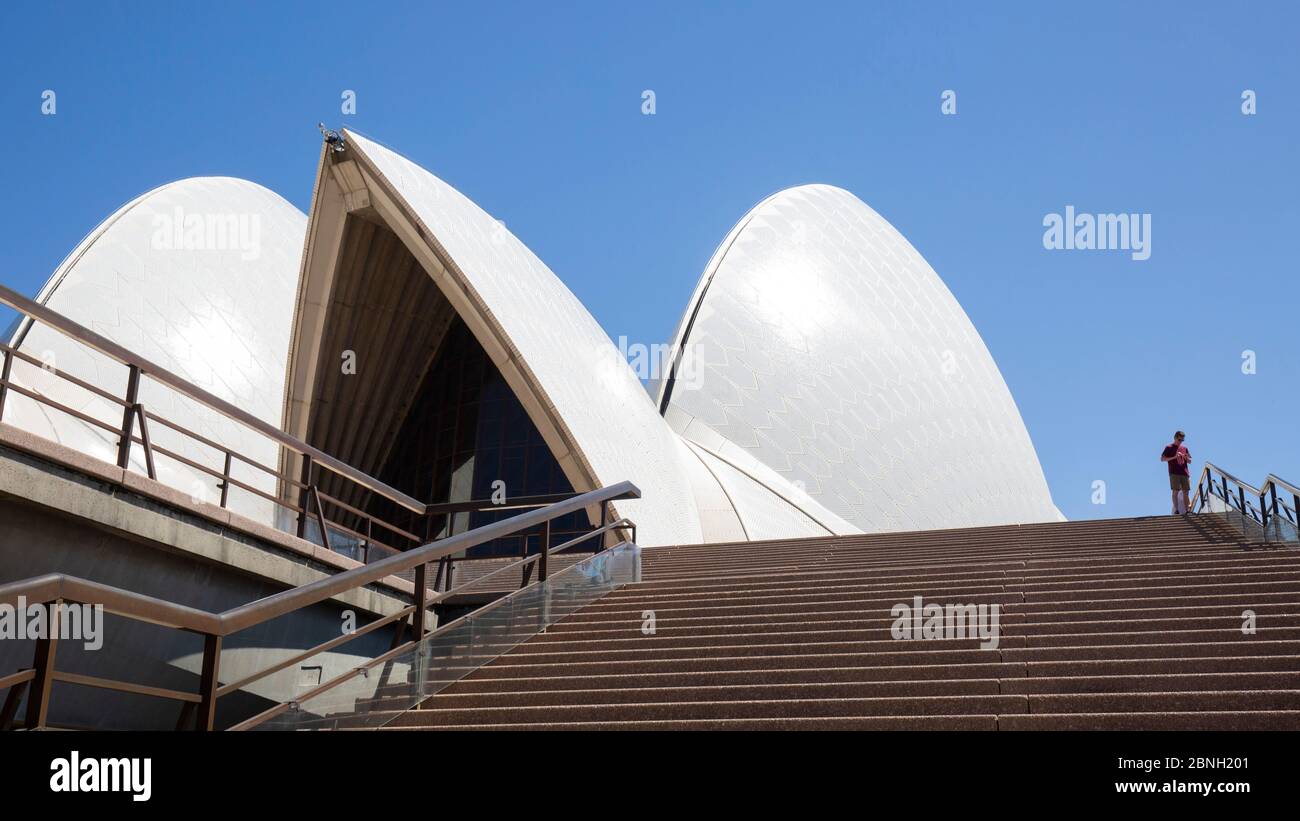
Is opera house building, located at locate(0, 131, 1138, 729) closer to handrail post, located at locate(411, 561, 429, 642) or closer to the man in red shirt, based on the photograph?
handrail post, located at locate(411, 561, 429, 642)

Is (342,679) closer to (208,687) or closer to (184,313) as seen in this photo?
(208,687)

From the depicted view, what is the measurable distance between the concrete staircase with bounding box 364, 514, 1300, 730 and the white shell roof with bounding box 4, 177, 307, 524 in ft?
39.8

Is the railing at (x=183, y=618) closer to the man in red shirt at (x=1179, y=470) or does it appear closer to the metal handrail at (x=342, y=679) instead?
the metal handrail at (x=342, y=679)

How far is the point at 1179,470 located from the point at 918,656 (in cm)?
802

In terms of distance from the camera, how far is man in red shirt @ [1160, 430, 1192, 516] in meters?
11.7

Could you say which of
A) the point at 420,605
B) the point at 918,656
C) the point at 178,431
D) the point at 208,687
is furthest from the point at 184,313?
the point at 208,687

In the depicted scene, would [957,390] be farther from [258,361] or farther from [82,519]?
[82,519]

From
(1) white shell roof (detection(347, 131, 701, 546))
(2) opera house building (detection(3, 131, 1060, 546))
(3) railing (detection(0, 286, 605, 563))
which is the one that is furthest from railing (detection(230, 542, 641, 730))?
(1) white shell roof (detection(347, 131, 701, 546))

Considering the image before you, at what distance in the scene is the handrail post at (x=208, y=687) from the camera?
11.6ft

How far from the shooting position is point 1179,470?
38.7 feet

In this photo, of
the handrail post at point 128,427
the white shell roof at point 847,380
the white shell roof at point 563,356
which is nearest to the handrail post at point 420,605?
the handrail post at point 128,427

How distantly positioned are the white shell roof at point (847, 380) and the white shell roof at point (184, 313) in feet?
22.7
